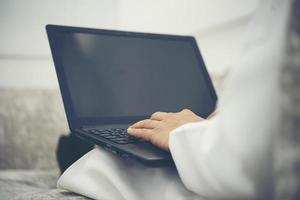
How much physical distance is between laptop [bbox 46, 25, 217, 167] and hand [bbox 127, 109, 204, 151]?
7cm

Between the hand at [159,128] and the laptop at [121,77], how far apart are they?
0.22 ft

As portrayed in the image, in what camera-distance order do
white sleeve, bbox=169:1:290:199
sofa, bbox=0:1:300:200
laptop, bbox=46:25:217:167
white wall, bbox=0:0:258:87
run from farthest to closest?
white wall, bbox=0:0:258:87
sofa, bbox=0:1:300:200
laptop, bbox=46:25:217:167
white sleeve, bbox=169:1:290:199

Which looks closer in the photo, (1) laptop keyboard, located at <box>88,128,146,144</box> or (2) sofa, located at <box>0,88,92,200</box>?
(1) laptop keyboard, located at <box>88,128,146,144</box>

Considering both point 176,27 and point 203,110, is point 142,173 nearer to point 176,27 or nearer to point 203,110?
point 203,110

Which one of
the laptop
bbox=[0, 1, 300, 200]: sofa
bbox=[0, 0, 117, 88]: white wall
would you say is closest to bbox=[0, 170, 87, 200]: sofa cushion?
bbox=[0, 1, 300, 200]: sofa

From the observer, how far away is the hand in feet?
1.60

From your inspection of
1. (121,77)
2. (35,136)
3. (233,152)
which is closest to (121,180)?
(233,152)

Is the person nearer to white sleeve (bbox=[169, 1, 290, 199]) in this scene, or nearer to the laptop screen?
white sleeve (bbox=[169, 1, 290, 199])

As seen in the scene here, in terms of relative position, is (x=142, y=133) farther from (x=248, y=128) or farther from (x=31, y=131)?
(x=31, y=131)

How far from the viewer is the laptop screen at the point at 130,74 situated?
732 millimetres

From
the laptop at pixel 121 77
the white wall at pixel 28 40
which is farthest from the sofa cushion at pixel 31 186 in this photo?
the white wall at pixel 28 40

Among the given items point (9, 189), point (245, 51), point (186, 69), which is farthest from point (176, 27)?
point (245, 51)

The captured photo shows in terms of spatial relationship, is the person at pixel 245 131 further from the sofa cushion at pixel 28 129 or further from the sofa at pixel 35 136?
the sofa cushion at pixel 28 129

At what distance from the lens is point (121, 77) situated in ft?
2.59
